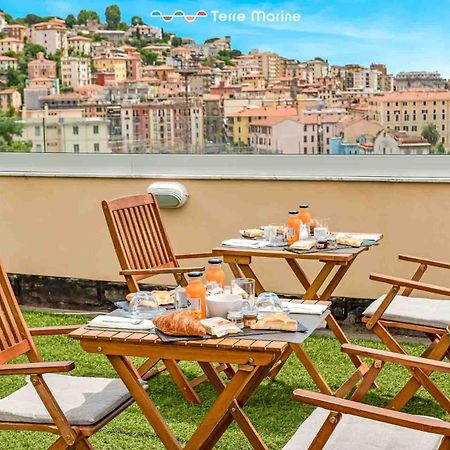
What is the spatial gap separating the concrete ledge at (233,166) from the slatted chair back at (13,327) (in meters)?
3.15

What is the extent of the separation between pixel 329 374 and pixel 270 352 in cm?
246

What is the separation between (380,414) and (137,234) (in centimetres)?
289

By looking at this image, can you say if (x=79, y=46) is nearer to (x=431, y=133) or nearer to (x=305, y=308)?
(x=431, y=133)

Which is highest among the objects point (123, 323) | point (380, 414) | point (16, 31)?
point (16, 31)

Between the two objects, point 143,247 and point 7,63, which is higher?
point 7,63

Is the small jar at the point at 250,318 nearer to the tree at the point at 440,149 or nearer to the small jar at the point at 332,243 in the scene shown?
the small jar at the point at 332,243

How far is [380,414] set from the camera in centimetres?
298

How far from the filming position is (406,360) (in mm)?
3441

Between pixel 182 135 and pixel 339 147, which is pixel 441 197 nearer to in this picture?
pixel 339 147

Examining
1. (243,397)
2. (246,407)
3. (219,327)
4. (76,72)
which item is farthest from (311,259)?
(76,72)

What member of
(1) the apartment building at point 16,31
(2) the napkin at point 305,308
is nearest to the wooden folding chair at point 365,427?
(2) the napkin at point 305,308

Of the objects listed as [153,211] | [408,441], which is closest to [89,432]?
[408,441]

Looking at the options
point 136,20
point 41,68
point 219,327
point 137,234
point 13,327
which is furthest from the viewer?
point 41,68

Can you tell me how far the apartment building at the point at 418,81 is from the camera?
6867 millimetres
